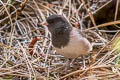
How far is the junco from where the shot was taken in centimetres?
244

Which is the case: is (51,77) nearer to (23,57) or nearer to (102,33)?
(23,57)

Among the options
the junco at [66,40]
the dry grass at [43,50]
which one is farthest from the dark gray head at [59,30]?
the dry grass at [43,50]

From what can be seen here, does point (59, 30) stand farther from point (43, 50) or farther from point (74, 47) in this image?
point (43, 50)

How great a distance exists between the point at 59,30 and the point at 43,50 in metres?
0.40

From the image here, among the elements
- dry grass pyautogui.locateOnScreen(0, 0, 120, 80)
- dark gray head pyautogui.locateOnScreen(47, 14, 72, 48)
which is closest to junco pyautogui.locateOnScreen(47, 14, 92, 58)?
dark gray head pyautogui.locateOnScreen(47, 14, 72, 48)

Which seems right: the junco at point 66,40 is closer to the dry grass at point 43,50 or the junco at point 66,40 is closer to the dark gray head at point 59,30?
the dark gray head at point 59,30

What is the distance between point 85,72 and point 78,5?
167cm

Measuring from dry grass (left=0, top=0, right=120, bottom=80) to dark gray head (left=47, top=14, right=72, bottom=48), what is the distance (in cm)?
21

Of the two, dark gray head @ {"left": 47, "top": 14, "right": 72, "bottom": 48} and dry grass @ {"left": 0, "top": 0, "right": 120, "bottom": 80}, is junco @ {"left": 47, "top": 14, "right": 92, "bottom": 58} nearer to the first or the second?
dark gray head @ {"left": 47, "top": 14, "right": 72, "bottom": 48}

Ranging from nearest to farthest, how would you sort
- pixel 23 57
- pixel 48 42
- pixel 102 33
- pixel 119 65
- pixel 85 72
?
pixel 119 65 < pixel 85 72 < pixel 23 57 < pixel 48 42 < pixel 102 33

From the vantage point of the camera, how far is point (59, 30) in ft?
8.39

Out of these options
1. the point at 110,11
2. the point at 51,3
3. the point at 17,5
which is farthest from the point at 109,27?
the point at 17,5

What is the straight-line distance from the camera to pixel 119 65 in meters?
2.05

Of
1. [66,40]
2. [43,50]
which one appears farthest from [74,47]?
[43,50]
